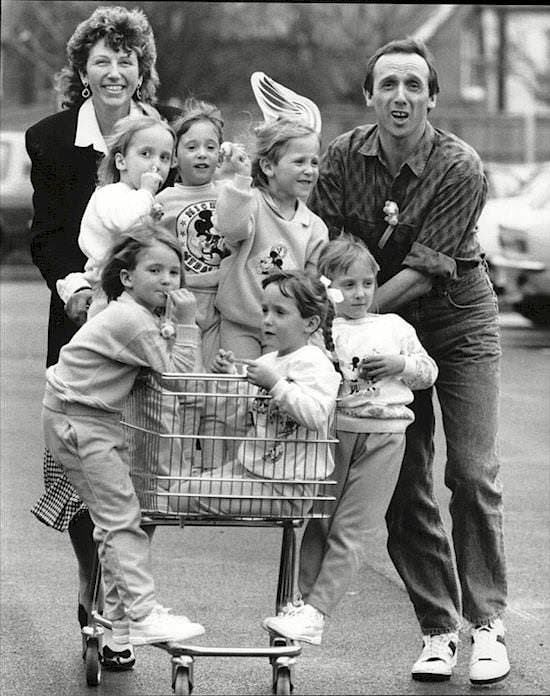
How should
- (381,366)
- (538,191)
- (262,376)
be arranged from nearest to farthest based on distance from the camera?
(262,376) → (381,366) → (538,191)

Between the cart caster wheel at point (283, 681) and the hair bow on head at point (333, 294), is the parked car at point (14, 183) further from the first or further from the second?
the cart caster wheel at point (283, 681)

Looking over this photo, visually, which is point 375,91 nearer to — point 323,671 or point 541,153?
point 323,671

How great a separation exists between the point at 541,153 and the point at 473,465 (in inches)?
1626

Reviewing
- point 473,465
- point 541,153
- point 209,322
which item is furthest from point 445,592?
point 541,153

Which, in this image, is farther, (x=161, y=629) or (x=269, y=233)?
(x=269, y=233)

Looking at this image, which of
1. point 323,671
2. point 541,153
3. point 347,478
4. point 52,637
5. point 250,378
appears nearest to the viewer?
point 250,378

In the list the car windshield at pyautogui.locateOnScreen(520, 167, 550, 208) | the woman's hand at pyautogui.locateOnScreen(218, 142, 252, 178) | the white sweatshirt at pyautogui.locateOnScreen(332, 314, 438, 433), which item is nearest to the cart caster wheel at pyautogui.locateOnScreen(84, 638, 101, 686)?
the white sweatshirt at pyautogui.locateOnScreen(332, 314, 438, 433)

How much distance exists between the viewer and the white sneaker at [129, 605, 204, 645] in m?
4.76

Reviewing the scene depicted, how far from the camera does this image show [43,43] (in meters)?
46.0

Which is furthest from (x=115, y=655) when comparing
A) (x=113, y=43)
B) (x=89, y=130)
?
(x=113, y=43)

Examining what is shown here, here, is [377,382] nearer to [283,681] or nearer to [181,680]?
[283,681]

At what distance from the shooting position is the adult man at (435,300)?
5516 mm

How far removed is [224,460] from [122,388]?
1.22 ft

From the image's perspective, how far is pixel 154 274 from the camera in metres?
4.90
